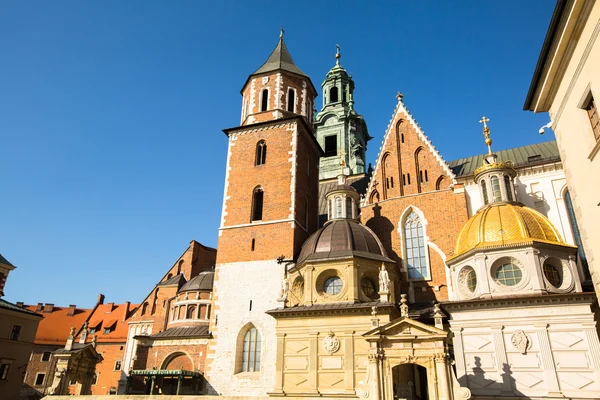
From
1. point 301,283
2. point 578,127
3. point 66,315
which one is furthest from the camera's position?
point 66,315

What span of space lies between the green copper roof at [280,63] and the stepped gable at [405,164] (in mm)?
7579

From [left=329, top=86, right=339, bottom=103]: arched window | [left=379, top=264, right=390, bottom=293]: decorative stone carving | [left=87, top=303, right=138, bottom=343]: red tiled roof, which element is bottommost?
[left=379, top=264, right=390, bottom=293]: decorative stone carving

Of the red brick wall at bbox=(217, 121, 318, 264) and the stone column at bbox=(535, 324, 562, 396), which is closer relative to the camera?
the stone column at bbox=(535, 324, 562, 396)

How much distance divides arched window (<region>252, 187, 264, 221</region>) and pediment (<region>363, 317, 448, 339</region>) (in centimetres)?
1235

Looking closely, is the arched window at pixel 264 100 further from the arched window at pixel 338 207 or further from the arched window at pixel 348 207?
the arched window at pixel 348 207

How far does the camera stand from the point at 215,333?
74.7 feet

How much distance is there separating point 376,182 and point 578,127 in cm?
1774

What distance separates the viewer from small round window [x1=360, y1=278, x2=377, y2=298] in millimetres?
20875

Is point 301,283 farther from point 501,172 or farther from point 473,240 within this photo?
point 501,172

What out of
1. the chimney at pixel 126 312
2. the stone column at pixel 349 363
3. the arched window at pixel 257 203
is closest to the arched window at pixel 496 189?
the stone column at pixel 349 363

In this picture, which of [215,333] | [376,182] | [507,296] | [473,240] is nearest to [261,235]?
[215,333]

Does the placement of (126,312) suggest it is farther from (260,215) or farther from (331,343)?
(331,343)

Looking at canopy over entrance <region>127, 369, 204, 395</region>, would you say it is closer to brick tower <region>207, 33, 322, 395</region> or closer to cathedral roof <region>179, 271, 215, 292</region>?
brick tower <region>207, 33, 322, 395</region>

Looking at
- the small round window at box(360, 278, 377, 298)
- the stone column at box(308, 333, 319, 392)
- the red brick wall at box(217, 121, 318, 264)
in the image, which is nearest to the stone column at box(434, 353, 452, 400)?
the stone column at box(308, 333, 319, 392)
